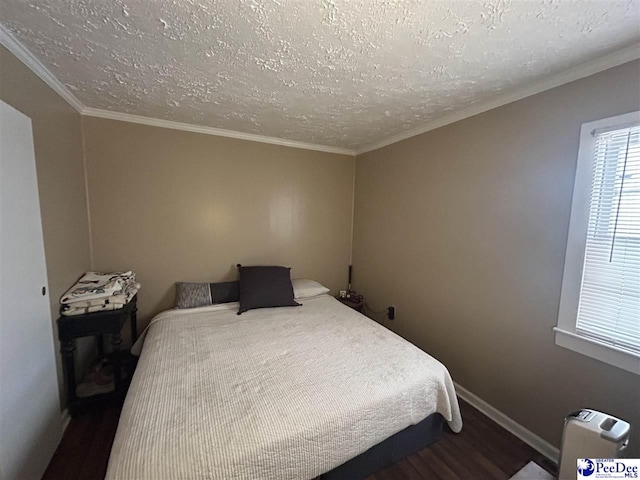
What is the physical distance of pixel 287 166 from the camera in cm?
312

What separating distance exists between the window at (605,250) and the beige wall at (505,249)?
6 centimetres

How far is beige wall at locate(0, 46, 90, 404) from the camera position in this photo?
144 centimetres

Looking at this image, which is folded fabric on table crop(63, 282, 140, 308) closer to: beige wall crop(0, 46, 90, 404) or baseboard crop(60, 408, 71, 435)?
beige wall crop(0, 46, 90, 404)

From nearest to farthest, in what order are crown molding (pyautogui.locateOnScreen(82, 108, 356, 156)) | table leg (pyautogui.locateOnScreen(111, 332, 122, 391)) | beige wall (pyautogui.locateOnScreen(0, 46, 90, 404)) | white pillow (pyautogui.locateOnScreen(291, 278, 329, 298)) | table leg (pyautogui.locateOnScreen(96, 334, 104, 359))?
1. beige wall (pyautogui.locateOnScreen(0, 46, 90, 404))
2. table leg (pyautogui.locateOnScreen(111, 332, 122, 391))
3. crown molding (pyautogui.locateOnScreen(82, 108, 356, 156))
4. table leg (pyautogui.locateOnScreen(96, 334, 104, 359))
5. white pillow (pyautogui.locateOnScreen(291, 278, 329, 298))

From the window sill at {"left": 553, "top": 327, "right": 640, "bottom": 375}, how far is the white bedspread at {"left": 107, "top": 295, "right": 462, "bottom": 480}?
767 mm

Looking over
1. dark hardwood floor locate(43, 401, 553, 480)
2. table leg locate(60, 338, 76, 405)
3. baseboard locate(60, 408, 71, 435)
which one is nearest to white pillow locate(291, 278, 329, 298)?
dark hardwood floor locate(43, 401, 553, 480)

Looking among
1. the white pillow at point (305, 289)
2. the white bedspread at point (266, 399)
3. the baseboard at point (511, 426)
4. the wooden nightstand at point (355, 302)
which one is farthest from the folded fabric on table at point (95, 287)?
the baseboard at point (511, 426)

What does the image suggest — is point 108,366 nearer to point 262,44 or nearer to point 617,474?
point 262,44

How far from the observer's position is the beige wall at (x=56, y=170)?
1.44 metres

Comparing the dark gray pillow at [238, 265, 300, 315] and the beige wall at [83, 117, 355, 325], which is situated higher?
the beige wall at [83, 117, 355, 325]

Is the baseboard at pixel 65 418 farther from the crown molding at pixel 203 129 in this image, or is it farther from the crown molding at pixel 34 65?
the crown molding at pixel 203 129

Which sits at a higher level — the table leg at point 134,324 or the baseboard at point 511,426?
the table leg at point 134,324

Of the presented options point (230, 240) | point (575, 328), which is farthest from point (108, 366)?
point (575, 328)

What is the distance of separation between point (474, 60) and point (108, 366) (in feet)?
11.4
